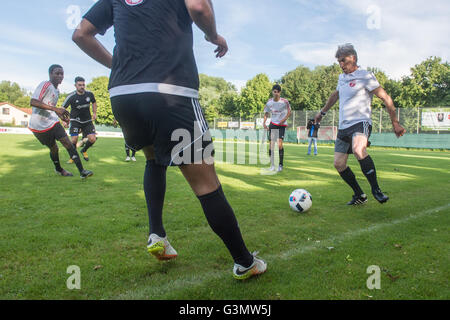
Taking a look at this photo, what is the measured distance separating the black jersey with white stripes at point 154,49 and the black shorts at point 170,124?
0.19 feet

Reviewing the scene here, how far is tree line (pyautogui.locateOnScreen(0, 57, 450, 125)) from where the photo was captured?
144 feet

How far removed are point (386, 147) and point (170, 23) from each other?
98.9 ft

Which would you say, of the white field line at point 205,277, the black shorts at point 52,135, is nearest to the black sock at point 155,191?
the white field line at point 205,277

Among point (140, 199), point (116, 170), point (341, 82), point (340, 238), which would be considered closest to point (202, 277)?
point (340, 238)

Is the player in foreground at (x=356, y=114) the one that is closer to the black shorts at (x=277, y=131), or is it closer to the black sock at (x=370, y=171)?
the black sock at (x=370, y=171)

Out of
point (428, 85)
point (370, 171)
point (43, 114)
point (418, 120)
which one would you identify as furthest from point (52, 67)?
point (428, 85)

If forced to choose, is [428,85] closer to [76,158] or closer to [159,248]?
[76,158]

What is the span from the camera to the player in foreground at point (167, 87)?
1.93 metres

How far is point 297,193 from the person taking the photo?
4164mm

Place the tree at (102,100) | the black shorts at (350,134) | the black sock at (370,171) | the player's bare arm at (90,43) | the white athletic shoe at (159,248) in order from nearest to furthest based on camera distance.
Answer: the player's bare arm at (90,43) < the white athletic shoe at (159,248) < the black sock at (370,171) < the black shorts at (350,134) < the tree at (102,100)

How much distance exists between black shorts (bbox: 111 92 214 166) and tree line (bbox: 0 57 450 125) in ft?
144

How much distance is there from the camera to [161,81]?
1925mm

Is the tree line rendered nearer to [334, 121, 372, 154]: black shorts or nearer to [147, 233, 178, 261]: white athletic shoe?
[334, 121, 372, 154]: black shorts
